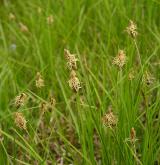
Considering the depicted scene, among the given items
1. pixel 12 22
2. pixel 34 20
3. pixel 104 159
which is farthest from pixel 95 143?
pixel 12 22

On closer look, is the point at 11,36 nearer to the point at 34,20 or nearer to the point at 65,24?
the point at 34,20

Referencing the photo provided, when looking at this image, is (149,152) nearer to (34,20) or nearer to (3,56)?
(3,56)

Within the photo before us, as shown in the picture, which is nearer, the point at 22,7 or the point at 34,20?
the point at 34,20

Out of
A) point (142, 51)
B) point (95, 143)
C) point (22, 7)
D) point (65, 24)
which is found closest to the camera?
Result: point (95, 143)

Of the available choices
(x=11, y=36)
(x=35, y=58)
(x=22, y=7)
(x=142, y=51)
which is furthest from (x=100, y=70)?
(x=22, y=7)

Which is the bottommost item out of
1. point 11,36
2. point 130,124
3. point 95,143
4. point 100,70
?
point 95,143

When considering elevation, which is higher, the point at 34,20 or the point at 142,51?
the point at 34,20

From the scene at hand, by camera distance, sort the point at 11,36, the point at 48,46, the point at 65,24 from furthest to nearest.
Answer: the point at 11,36, the point at 65,24, the point at 48,46
